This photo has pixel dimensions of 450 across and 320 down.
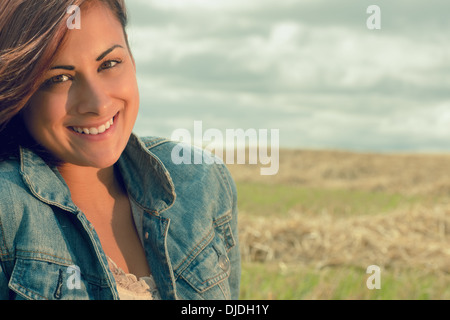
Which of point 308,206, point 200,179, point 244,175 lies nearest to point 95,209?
point 200,179

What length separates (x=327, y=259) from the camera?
604cm

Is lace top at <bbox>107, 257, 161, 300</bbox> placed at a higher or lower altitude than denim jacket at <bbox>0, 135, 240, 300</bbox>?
lower

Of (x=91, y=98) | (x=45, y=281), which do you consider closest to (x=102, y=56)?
(x=91, y=98)

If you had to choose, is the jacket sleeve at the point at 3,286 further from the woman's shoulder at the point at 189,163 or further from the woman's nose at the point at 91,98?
the woman's shoulder at the point at 189,163

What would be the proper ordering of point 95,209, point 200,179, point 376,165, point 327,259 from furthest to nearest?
1. point 376,165
2. point 327,259
3. point 200,179
4. point 95,209

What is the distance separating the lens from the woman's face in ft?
6.40

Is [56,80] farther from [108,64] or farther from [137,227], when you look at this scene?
[137,227]

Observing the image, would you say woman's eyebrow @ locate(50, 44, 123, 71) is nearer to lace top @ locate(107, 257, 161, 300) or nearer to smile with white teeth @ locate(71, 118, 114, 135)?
smile with white teeth @ locate(71, 118, 114, 135)

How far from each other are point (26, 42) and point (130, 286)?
3.36ft

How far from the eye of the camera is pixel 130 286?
2184 millimetres

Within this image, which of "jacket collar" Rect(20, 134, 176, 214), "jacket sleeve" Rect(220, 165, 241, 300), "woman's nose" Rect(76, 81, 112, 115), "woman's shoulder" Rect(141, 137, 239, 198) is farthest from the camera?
"jacket sleeve" Rect(220, 165, 241, 300)

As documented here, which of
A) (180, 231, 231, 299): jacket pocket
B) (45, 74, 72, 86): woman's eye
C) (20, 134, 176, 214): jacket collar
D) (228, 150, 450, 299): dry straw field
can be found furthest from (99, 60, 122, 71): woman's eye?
(228, 150, 450, 299): dry straw field
